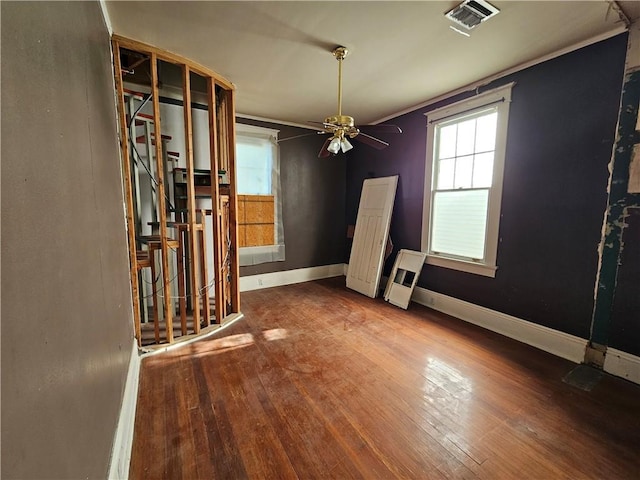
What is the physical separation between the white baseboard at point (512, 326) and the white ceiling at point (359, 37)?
2536 millimetres

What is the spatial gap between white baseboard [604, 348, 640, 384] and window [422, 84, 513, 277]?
108cm

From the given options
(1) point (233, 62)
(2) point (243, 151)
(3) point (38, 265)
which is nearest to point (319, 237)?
(2) point (243, 151)

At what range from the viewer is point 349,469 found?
1.42 meters

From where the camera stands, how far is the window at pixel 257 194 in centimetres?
426

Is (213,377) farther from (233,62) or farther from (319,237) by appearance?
(319,237)

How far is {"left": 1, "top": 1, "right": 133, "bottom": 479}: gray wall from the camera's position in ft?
1.83

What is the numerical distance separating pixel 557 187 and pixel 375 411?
8.29 feet

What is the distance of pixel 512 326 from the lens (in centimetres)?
286

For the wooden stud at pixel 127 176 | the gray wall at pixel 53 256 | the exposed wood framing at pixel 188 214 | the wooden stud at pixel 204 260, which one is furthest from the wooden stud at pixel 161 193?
the gray wall at pixel 53 256

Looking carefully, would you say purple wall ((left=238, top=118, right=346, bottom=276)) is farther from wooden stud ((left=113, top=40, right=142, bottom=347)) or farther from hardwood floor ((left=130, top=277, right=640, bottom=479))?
hardwood floor ((left=130, top=277, right=640, bottom=479))

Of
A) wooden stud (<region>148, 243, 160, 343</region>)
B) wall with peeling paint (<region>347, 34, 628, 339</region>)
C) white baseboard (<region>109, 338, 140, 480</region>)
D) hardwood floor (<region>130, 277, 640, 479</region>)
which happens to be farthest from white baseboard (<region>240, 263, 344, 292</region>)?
wall with peeling paint (<region>347, 34, 628, 339</region>)

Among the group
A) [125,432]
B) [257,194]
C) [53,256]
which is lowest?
[125,432]

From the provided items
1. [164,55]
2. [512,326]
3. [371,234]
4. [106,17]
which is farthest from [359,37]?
[512,326]

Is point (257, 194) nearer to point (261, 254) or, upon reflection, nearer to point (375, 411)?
point (261, 254)
